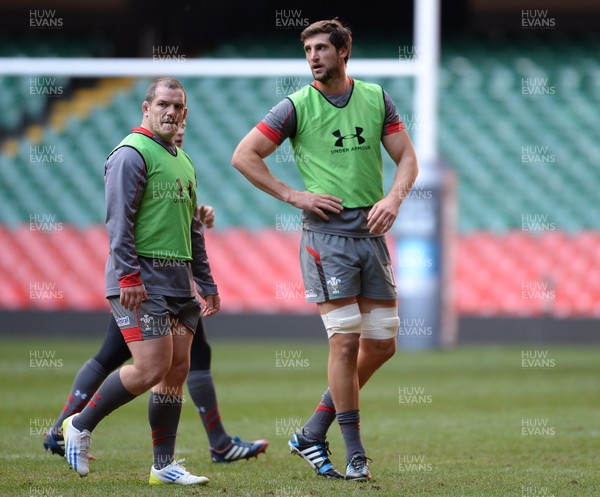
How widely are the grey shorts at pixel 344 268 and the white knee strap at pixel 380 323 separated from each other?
0.07 m

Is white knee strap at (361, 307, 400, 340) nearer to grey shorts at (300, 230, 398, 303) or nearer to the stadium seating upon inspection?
grey shorts at (300, 230, 398, 303)

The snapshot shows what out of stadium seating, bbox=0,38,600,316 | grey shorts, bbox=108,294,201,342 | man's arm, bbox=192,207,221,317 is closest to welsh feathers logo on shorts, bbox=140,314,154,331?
grey shorts, bbox=108,294,201,342

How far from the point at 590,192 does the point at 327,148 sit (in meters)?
13.0

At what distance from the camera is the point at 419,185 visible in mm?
12367

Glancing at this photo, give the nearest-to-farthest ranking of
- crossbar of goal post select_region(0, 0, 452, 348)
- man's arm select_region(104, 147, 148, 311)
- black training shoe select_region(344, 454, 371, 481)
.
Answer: man's arm select_region(104, 147, 148, 311) → black training shoe select_region(344, 454, 371, 481) → crossbar of goal post select_region(0, 0, 452, 348)

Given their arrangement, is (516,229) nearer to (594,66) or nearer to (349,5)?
(594,66)

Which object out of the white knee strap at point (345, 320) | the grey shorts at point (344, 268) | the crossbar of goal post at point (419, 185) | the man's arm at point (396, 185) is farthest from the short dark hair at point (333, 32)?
the crossbar of goal post at point (419, 185)

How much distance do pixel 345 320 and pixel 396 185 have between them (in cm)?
61

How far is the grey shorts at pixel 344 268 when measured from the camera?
447 centimetres

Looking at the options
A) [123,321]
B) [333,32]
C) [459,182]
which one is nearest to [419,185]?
[459,182]

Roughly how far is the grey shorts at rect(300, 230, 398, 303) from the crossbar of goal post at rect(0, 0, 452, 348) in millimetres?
7871

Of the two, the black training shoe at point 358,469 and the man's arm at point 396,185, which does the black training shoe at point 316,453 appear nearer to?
the black training shoe at point 358,469

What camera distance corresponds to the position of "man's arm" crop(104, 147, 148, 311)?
4.11 m

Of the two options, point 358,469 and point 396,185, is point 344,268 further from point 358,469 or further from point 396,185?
point 358,469
